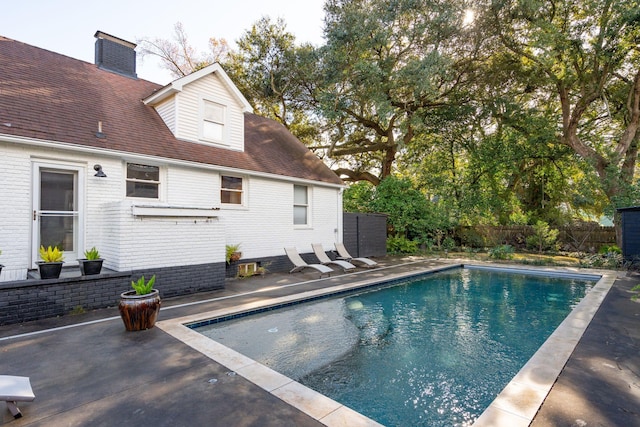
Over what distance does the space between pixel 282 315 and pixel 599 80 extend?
1752 cm

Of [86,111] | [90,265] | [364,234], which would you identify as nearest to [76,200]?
[90,265]

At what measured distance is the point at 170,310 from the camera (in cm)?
600

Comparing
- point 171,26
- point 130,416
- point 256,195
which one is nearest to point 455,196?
point 256,195

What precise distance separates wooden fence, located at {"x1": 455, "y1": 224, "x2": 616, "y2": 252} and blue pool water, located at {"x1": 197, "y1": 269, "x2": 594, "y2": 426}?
9308 millimetres

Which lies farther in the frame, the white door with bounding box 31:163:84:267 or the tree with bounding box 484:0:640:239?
the tree with bounding box 484:0:640:239

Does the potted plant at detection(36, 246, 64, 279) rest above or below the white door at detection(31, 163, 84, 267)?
below

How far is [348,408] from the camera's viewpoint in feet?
9.37

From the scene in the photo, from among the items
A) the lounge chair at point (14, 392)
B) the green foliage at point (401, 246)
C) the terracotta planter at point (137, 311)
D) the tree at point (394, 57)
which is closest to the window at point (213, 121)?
the terracotta planter at point (137, 311)

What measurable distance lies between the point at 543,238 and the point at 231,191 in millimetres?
15413

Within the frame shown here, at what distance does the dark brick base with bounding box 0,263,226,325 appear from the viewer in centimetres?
514

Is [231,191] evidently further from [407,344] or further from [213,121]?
[407,344]

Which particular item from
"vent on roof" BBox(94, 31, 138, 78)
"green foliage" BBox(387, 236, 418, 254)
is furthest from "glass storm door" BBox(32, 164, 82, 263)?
"green foliage" BBox(387, 236, 418, 254)

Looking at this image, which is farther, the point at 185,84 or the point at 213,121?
the point at 213,121

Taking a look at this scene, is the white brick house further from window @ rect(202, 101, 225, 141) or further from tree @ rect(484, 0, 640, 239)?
tree @ rect(484, 0, 640, 239)
